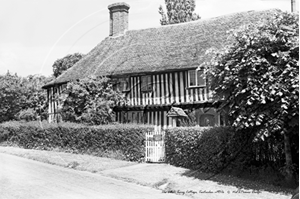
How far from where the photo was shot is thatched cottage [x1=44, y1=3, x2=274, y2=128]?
741 inches

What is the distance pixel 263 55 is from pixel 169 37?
45.2ft

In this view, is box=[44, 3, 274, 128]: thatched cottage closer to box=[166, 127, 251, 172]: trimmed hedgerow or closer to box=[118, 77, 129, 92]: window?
box=[118, 77, 129, 92]: window

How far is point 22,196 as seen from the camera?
877 cm

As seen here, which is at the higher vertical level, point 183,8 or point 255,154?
point 183,8

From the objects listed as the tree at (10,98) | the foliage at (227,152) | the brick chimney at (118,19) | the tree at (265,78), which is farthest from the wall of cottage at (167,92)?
the tree at (10,98)

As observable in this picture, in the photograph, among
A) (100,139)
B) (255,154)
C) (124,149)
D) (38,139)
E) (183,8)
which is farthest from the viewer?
(183,8)

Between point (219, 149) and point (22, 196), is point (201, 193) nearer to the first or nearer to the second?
point (219, 149)

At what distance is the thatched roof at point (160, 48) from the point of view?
1967 cm

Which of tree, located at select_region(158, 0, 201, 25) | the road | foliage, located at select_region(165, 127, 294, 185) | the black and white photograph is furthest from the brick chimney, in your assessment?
the road

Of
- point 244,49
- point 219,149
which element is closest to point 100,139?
point 219,149

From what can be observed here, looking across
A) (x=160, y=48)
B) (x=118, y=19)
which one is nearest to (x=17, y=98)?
(x=118, y=19)

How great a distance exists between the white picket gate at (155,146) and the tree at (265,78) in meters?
4.94

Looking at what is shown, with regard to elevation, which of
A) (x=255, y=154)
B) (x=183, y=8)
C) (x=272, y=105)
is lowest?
(x=255, y=154)

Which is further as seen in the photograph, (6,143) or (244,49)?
(6,143)
